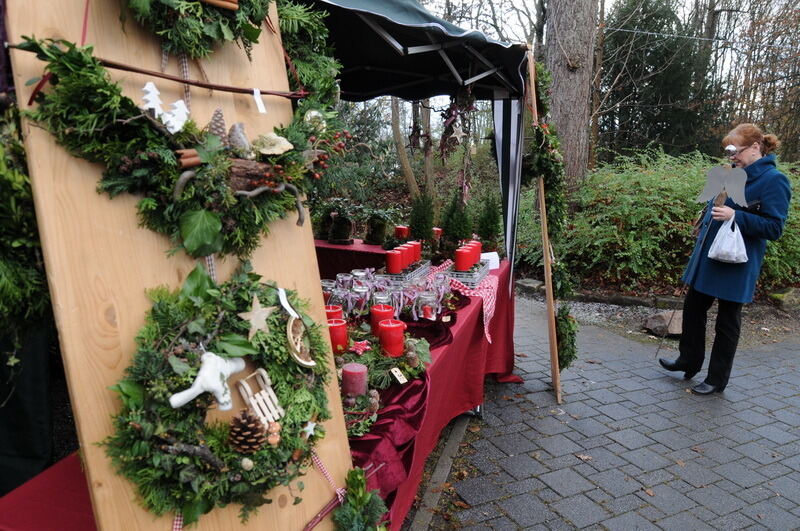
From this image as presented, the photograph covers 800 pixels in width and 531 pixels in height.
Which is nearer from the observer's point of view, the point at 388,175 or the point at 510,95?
the point at 510,95

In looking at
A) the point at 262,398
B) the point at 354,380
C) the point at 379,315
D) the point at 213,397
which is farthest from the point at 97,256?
the point at 379,315

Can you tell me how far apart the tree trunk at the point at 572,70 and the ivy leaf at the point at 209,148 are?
6703 mm

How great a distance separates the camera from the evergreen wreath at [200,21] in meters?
1.13

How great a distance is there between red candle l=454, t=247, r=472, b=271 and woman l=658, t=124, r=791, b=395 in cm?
183

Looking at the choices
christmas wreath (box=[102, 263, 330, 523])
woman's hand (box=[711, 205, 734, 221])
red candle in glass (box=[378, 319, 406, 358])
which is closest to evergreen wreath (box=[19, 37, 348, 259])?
christmas wreath (box=[102, 263, 330, 523])

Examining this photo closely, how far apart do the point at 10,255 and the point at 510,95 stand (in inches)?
143

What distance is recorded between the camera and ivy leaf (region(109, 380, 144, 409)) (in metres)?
1.03

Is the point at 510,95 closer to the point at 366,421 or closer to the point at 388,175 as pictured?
the point at 366,421

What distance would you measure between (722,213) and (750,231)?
0.85 ft

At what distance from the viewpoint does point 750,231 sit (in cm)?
A: 375

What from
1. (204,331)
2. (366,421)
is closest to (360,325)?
(366,421)

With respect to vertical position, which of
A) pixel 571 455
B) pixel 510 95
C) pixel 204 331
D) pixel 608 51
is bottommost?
pixel 571 455

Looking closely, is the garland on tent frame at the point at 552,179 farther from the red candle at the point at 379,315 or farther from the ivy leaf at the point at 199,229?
the ivy leaf at the point at 199,229

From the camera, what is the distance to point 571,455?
333cm
